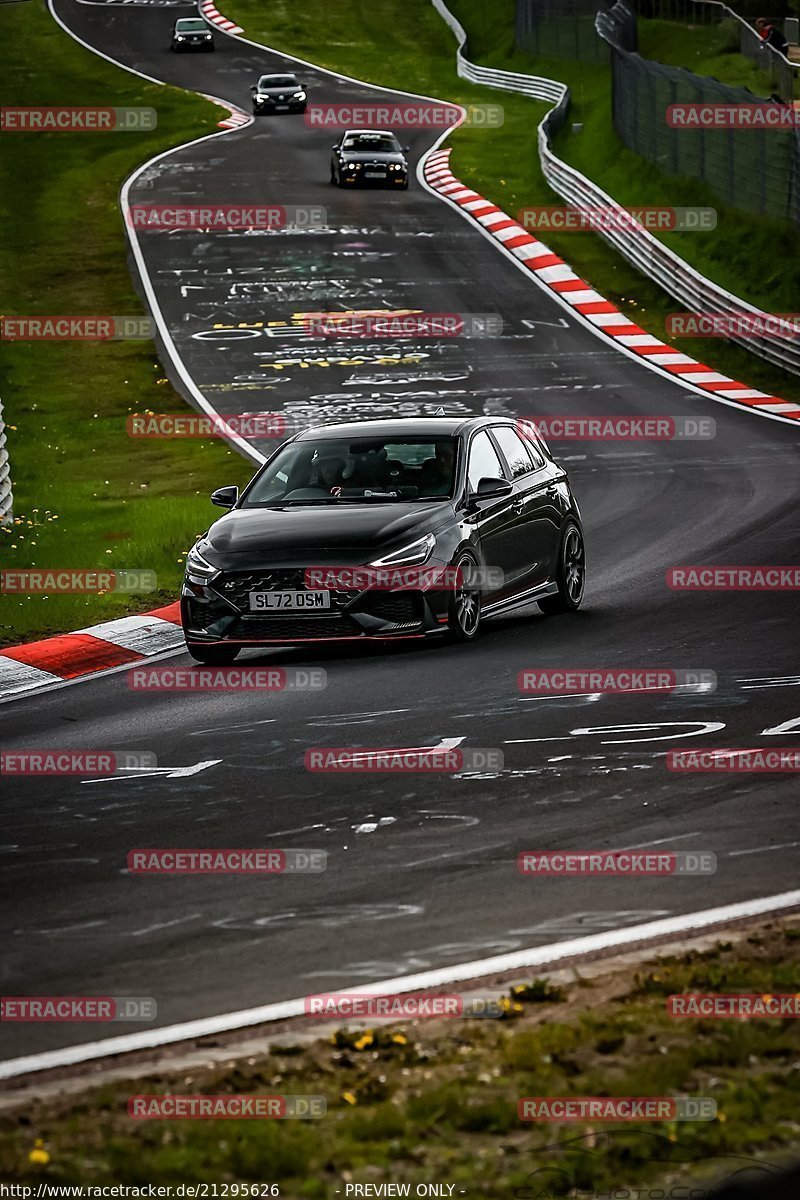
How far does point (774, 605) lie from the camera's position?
581 inches

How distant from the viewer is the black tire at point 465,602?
1341 centimetres

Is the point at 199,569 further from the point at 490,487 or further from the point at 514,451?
the point at 514,451

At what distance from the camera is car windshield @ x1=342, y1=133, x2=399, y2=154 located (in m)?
44.7

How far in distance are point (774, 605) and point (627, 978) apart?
8699mm

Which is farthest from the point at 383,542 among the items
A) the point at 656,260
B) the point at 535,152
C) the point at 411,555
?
the point at 535,152

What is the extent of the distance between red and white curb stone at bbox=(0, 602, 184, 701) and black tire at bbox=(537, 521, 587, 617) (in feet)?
9.26

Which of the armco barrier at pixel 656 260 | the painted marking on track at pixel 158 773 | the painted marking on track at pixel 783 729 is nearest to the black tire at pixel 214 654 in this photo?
the painted marking on track at pixel 158 773

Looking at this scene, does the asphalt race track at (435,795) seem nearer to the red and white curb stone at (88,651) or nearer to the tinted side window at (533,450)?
the red and white curb stone at (88,651)

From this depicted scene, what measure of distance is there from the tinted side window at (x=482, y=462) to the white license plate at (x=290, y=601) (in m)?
1.71

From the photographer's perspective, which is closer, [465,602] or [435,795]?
[435,795]

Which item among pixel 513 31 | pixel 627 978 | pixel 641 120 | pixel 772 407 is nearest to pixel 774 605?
pixel 627 978

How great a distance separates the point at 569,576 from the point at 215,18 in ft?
220

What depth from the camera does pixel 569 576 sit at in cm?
1520

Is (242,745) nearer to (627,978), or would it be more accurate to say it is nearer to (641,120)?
(627,978)
